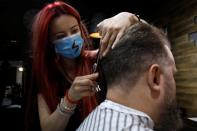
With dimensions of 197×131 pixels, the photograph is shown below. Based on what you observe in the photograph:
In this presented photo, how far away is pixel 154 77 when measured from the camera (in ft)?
3.82

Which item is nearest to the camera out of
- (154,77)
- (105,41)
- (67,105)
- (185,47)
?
(154,77)

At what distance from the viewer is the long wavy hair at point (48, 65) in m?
1.71

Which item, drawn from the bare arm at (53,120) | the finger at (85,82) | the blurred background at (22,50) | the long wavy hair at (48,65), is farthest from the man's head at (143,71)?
the blurred background at (22,50)

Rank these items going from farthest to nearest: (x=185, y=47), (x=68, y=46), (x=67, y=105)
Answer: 1. (x=185, y=47)
2. (x=68, y=46)
3. (x=67, y=105)

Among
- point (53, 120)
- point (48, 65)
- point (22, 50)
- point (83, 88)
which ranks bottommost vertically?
point (53, 120)

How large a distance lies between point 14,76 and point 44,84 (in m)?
2.93

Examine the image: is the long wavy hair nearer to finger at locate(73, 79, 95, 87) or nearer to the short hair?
finger at locate(73, 79, 95, 87)

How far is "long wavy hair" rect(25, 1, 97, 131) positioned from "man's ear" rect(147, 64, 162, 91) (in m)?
0.62

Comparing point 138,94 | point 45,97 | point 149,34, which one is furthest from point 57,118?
point 149,34

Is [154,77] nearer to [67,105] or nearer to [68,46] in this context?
[67,105]

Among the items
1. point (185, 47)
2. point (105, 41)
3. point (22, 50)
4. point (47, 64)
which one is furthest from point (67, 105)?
point (185, 47)

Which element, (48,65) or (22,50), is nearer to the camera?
(48,65)

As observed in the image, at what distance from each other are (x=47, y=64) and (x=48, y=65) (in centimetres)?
1

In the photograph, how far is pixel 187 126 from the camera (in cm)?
354
